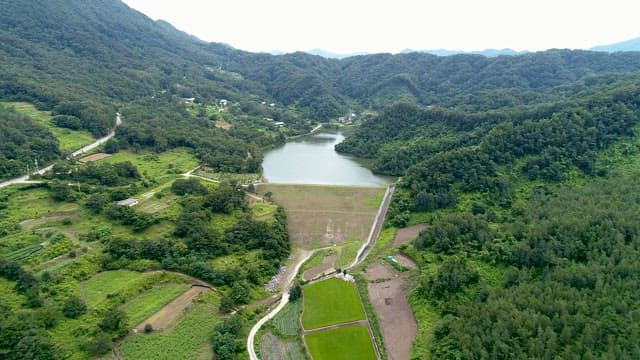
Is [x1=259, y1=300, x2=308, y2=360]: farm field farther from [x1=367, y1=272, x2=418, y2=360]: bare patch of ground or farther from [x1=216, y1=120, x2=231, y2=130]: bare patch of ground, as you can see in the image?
[x1=216, y1=120, x2=231, y2=130]: bare patch of ground

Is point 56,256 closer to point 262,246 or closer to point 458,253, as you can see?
point 262,246

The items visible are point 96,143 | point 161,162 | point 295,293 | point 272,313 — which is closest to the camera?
point 272,313

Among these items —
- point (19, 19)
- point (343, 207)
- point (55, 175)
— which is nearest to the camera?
point (55, 175)

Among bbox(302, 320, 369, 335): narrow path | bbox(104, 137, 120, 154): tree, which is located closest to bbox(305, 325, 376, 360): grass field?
bbox(302, 320, 369, 335): narrow path

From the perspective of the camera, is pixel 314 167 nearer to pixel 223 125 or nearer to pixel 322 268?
pixel 223 125

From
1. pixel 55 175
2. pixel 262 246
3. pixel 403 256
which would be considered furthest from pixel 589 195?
pixel 55 175

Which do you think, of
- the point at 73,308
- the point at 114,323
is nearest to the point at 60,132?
the point at 73,308

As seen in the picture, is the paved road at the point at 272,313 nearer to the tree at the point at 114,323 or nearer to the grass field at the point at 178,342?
the grass field at the point at 178,342
